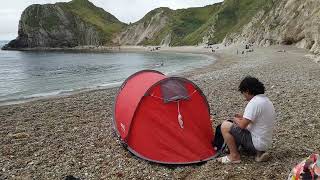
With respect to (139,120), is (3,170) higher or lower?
lower

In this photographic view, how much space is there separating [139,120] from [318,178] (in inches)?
205

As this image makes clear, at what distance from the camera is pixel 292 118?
540 inches

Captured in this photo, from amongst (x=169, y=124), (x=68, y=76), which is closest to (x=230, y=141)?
(x=169, y=124)

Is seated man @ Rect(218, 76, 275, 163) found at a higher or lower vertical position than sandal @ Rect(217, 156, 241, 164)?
higher

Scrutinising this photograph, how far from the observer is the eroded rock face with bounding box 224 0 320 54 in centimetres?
6562

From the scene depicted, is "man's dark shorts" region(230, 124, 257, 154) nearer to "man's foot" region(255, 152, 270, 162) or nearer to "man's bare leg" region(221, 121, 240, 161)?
"man's bare leg" region(221, 121, 240, 161)

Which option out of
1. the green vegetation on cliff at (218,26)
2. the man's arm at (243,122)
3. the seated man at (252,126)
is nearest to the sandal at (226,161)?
the seated man at (252,126)

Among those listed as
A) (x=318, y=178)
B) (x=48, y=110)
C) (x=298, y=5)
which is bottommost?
(x=48, y=110)

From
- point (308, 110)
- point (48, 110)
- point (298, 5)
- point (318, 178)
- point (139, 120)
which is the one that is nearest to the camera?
point (318, 178)

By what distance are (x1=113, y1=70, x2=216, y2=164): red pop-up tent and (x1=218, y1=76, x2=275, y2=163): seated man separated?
829 mm

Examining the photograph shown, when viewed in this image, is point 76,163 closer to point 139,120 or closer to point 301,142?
point 139,120

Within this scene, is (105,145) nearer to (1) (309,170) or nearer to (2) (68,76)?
(1) (309,170)

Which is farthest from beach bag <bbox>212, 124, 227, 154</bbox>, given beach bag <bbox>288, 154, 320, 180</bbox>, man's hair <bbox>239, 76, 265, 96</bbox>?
beach bag <bbox>288, 154, 320, 180</bbox>

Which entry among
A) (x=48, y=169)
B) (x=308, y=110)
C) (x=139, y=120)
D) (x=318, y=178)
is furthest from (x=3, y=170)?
(x=308, y=110)
